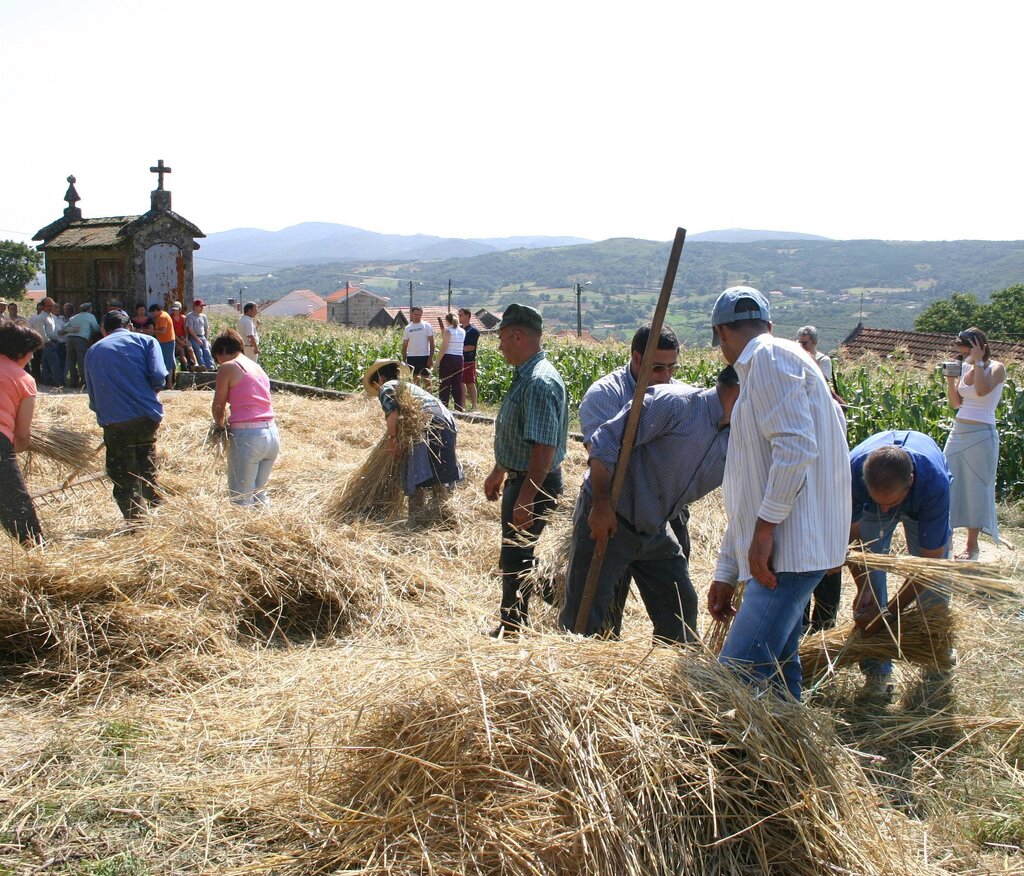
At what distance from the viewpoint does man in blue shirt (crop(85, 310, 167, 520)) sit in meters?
6.05

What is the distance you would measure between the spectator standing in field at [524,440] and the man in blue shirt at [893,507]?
4.51ft

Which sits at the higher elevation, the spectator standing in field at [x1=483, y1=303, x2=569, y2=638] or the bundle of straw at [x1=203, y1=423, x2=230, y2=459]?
the spectator standing in field at [x1=483, y1=303, x2=569, y2=638]

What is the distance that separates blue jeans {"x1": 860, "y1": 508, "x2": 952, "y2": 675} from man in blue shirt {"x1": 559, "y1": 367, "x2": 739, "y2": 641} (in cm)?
85

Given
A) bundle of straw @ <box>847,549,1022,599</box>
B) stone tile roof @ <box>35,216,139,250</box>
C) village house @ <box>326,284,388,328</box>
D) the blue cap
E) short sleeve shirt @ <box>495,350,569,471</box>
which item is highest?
stone tile roof @ <box>35,216,139,250</box>

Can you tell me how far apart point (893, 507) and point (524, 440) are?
1.68 meters

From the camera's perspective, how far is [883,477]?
3559 mm

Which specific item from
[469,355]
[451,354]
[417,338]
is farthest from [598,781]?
[469,355]

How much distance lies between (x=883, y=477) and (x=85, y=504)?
577 centimetres

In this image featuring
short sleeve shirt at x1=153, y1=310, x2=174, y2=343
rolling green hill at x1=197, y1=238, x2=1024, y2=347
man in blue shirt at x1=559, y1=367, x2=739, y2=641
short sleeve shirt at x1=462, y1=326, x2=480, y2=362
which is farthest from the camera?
rolling green hill at x1=197, y1=238, x2=1024, y2=347

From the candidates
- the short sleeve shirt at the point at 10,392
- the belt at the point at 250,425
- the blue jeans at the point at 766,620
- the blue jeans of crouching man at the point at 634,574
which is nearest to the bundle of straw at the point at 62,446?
the short sleeve shirt at the point at 10,392

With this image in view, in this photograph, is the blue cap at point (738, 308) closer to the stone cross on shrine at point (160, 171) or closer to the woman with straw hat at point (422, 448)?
the woman with straw hat at point (422, 448)

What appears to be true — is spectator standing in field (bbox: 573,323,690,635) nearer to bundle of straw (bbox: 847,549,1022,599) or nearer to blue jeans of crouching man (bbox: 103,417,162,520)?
bundle of straw (bbox: 847,549,1022,599)

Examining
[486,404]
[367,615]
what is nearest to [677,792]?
[367,615]

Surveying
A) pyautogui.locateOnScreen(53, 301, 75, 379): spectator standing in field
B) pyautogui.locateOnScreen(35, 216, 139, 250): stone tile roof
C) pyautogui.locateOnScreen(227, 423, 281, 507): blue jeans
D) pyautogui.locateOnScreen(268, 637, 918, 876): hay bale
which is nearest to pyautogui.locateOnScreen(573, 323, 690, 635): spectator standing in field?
pyautogui.locateOnScreen(268, 637, 918, 876): hay bale
